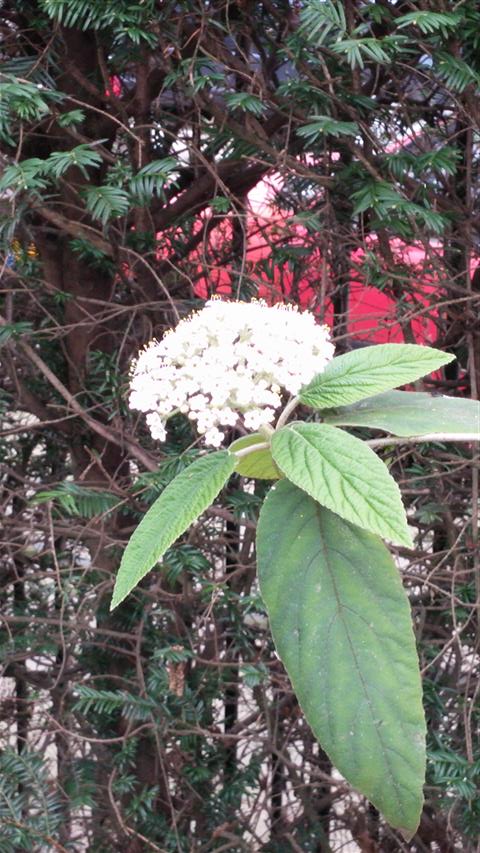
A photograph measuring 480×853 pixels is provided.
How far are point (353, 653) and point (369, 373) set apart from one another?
262 millimetres

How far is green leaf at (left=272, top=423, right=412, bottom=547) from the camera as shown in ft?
2.24

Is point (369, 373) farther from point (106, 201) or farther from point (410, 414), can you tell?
point (106, 201)

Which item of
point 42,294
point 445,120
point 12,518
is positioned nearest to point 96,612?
point 12,518

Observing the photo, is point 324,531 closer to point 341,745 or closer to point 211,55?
point 341,745

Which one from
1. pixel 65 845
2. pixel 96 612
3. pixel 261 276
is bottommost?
pixel 65 845

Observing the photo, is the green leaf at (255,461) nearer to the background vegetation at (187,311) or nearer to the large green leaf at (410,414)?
the large green leaf at (410,414)

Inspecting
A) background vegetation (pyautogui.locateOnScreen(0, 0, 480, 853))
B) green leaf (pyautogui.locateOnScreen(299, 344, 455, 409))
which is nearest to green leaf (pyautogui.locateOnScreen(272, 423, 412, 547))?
green leaf (pyautogui.locateOnScreen(299, 344, 455, 409))

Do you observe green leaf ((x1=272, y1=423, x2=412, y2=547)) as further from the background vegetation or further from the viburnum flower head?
the background vegetation

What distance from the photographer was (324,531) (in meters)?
0.78

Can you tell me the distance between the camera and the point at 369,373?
2.75 feet

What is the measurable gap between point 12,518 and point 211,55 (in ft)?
3.31

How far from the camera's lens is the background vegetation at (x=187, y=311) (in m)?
1.57

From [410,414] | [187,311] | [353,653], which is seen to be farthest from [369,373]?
[187,311]

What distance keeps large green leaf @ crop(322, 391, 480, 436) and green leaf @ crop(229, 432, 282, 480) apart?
7 centimetres
